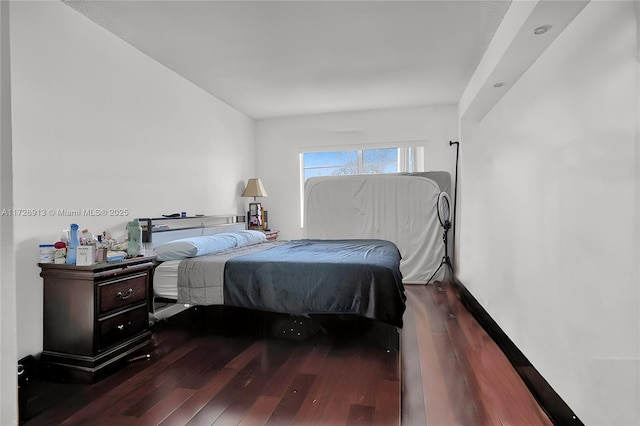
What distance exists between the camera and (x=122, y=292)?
7.93 feet

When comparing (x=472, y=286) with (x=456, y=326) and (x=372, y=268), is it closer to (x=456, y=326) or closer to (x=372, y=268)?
(x=456, y=326)

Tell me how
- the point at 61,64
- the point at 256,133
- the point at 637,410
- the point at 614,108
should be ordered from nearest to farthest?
the point at 637,410
the point at 614,108
the point at 61,64
the point at 256,133

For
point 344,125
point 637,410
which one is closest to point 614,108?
point 637,410

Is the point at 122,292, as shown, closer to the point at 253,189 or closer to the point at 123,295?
the point at 123,295

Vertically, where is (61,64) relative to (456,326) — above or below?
above

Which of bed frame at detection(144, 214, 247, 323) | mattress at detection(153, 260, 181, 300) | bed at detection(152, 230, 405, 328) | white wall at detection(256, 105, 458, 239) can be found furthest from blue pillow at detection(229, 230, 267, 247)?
white wall at detection(256, 105, 458, 239)

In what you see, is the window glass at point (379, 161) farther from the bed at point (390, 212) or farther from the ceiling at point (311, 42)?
the ceiling at point (311, 42)

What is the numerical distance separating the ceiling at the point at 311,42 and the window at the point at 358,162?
115 cm

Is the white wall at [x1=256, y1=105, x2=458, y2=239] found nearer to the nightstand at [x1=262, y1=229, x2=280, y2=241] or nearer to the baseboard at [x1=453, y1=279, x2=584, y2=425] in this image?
the nightstand at [x1=262, y1=229, x2=280, y2=241]

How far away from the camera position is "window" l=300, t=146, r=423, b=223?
5.61 metres

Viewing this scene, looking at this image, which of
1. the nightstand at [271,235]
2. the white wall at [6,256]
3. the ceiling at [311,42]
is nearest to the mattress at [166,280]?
the ceiling at [311,42]

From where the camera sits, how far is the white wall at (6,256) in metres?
0.80

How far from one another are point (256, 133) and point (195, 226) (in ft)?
7.76

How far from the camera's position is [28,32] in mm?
2277
